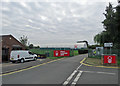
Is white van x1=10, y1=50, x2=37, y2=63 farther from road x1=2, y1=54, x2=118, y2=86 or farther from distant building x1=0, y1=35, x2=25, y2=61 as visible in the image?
road x1=2, y1=54, x2=118, y2=86

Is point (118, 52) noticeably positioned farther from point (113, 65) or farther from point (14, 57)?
point (14, 57)

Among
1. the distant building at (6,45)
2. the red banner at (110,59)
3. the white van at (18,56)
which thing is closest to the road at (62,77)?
the red banner at (110,59)

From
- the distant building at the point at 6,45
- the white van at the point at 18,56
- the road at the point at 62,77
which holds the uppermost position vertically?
the distant building at the point at 6,45

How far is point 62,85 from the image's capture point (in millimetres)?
5250

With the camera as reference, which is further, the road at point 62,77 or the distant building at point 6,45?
the distant building at point 6,45

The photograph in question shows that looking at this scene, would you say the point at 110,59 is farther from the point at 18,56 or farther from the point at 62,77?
the point at 18,56

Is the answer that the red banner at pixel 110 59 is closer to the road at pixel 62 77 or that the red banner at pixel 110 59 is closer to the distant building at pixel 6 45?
the road at pixel 62 77

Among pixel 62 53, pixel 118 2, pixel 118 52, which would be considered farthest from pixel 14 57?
pixel 118 2

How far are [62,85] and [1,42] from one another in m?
15.6

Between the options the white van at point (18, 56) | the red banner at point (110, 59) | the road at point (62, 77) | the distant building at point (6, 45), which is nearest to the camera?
the road at point (62, 77)

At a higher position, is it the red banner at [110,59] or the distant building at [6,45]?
the distant building at [6,45]

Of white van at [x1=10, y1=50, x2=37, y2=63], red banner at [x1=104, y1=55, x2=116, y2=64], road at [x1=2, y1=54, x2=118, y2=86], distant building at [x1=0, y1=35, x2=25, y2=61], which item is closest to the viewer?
road at [x1=2, y1=54, x2=118, y2=86]

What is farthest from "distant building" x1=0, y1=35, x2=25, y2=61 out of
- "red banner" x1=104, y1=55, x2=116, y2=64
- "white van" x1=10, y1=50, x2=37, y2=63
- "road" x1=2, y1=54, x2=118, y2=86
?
"red banner" x1=104, y1=55, x2=116, y2=64

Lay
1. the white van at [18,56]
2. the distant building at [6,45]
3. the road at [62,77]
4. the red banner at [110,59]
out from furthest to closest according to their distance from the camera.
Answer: the distant building at [6,45]
the white van at [18,56]
the red banner at [110,59]
the road at [62,77]
